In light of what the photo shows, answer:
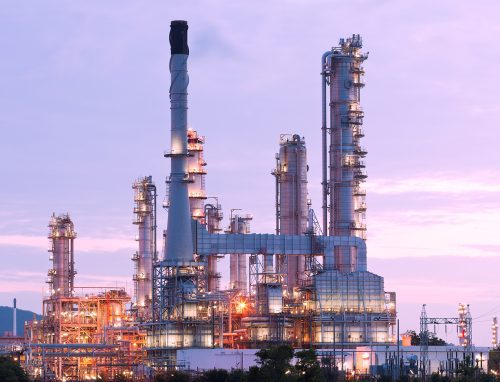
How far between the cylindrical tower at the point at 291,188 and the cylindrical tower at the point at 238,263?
615 inches

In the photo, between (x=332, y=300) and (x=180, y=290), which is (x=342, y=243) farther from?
(x=180, y=290)

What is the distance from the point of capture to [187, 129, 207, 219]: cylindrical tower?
108 meters

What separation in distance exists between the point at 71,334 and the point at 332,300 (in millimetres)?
29447

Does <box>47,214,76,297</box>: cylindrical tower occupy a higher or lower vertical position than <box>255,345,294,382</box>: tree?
higher

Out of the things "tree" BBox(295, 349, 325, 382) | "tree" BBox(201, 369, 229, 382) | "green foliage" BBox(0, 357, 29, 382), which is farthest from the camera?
"green foliage" BBox(0, 357, 29, 382)

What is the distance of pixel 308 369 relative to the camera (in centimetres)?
7525

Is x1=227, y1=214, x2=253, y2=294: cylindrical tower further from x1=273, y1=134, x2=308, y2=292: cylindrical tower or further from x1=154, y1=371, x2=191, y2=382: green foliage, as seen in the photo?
x1=154, y1=371, x2=191, y2=382: green foliage

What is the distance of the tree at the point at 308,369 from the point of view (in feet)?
244

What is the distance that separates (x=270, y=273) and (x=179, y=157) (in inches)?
445

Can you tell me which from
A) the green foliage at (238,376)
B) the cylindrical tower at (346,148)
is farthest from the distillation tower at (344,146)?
the green foliage at (238,376)

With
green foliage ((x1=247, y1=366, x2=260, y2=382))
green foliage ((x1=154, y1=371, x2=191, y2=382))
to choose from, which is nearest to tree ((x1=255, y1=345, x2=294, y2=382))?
green foliage ((x1=247, y1=366, x2=260, y2=382))

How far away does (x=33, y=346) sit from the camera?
357 feet

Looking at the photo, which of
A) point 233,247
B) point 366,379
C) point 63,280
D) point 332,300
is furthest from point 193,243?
Result: point 63,280

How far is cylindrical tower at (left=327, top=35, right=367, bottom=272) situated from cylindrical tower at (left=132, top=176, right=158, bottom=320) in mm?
20314
